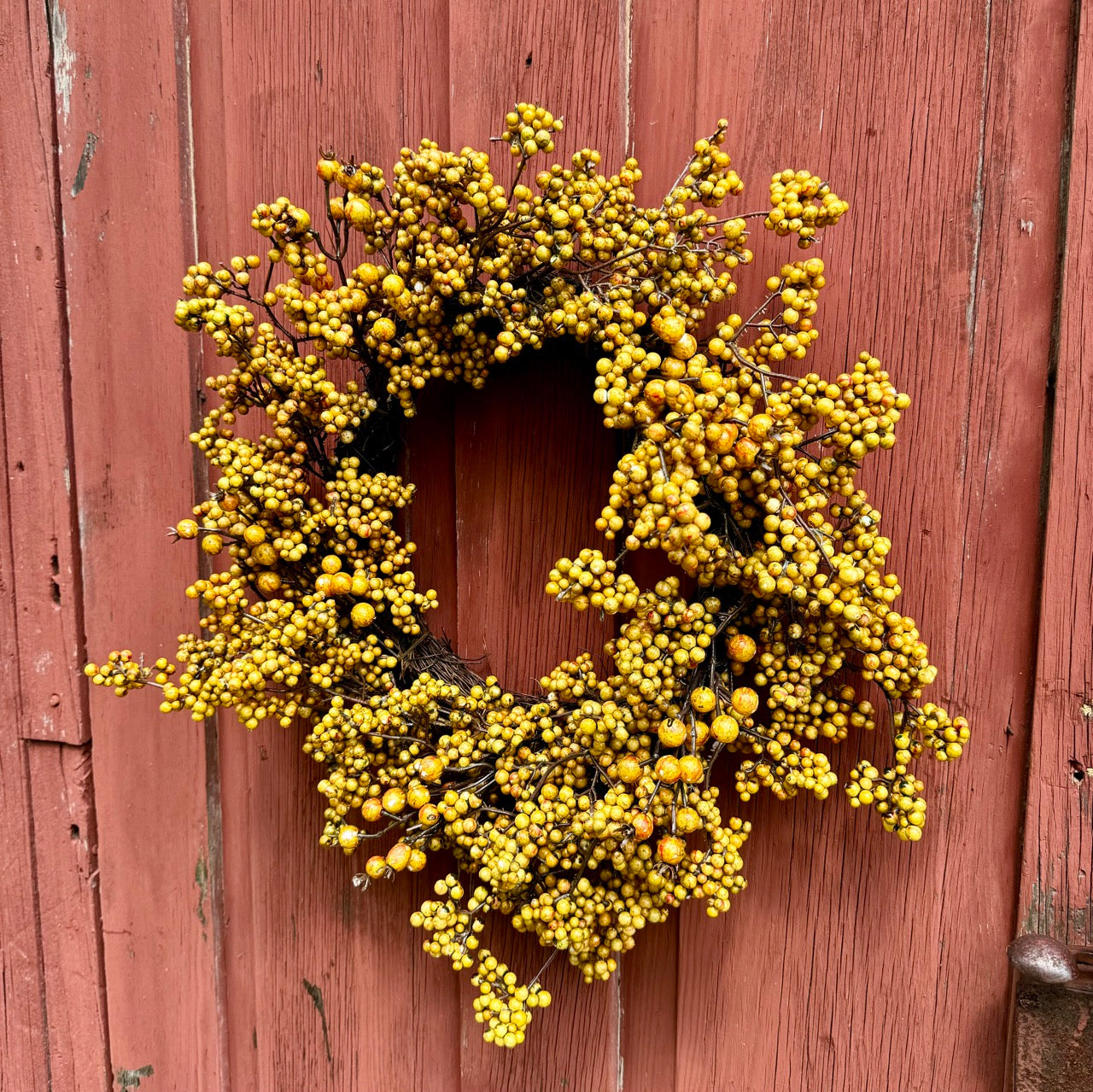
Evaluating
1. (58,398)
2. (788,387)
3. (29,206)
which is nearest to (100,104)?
(29,206)

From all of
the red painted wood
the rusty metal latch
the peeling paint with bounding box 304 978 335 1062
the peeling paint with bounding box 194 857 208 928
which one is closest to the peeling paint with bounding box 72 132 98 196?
the red painted wood

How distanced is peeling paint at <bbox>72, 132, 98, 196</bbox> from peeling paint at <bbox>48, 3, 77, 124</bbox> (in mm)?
46

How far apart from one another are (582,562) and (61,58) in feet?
3.62

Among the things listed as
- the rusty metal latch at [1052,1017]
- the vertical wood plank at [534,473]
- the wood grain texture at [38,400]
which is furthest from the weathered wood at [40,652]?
the rusty metal latch at [1052,1017]

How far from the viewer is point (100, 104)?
1.00 m

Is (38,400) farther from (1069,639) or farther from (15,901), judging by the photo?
(1069,639)

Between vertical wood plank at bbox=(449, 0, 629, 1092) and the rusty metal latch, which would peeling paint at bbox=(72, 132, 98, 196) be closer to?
vertical wood plank at bbox=(449, 0, 629, 1092)

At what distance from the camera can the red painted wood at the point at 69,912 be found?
42.7 inches

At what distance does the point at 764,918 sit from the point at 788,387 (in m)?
0.70

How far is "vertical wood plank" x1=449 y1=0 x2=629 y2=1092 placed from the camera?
87cm

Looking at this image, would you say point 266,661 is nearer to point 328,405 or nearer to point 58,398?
point 328,405

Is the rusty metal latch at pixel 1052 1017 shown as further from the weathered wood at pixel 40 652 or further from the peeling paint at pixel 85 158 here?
the peeling paint at pixel 85 158

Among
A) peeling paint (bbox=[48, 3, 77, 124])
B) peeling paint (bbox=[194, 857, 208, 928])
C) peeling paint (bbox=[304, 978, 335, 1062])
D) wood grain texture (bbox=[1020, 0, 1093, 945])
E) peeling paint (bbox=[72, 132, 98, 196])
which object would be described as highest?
peeling paint (bbox=[48, 3, 77, 124])

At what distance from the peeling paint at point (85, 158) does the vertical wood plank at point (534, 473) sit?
1.84 feet
